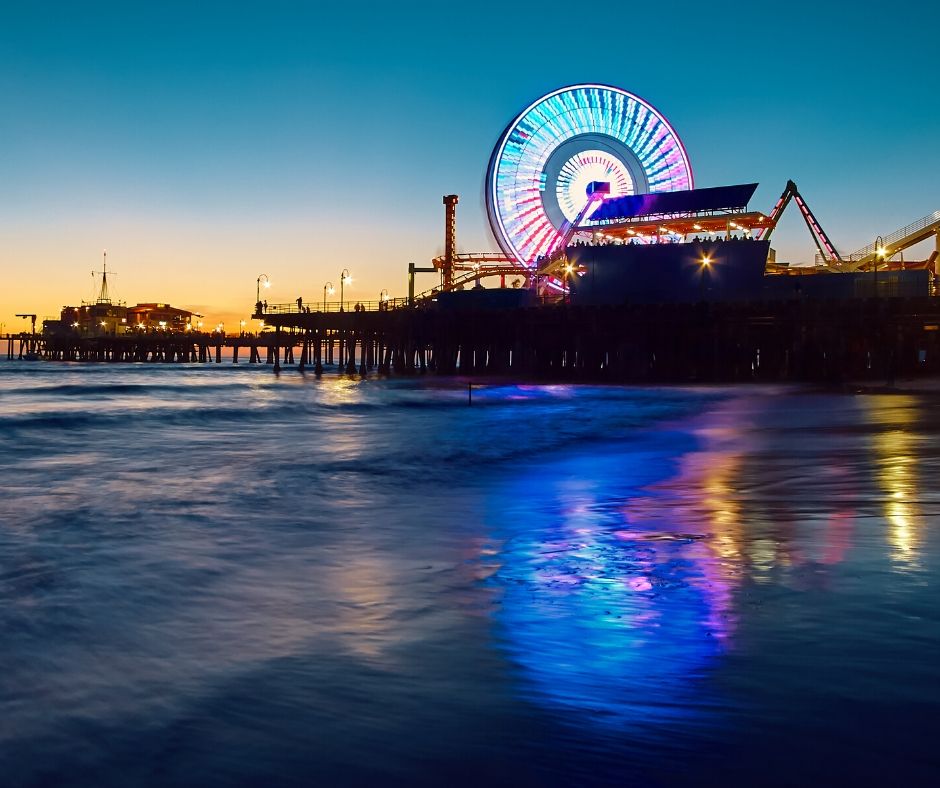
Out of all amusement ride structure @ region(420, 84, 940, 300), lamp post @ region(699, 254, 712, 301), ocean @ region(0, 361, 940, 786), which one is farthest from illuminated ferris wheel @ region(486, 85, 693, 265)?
ocean @ region(0, 361, 940, 786)

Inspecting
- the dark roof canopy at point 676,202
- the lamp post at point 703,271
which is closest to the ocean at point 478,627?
the lamp post at point 703,271

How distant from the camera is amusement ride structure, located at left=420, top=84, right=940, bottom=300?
192 ft

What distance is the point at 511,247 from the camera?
60.4 m

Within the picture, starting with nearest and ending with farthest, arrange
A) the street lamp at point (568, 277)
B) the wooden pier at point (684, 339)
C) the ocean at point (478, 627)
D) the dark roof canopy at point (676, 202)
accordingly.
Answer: the ocean at point (478, 627)
the wooden pier at point (684, 339)
the street lamp at point (568, 277)
the dark roof canopy at point (676, 202)

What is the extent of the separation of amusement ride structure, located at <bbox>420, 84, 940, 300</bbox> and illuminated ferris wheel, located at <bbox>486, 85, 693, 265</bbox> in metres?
0.07

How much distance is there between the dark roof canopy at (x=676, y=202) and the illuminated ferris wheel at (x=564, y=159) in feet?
5.39

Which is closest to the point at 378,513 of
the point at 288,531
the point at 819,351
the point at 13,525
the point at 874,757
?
the point at 288,531

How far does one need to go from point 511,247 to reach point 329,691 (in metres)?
57.0

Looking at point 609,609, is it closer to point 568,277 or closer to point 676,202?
point 568,277

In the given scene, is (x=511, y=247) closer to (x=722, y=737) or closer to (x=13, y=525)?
(x=13, y=525)

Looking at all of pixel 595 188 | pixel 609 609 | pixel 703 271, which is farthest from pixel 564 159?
pixel 609 609

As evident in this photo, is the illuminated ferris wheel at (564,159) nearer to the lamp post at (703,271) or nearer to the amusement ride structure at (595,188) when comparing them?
the amusement ride structure at (595,188)

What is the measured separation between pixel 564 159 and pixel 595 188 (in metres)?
3.09

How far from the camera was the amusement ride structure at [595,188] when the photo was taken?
58.5 m
